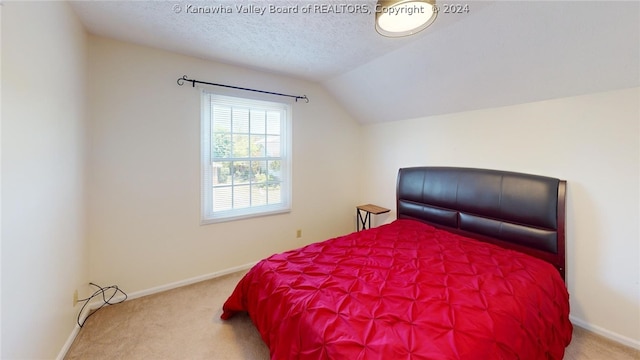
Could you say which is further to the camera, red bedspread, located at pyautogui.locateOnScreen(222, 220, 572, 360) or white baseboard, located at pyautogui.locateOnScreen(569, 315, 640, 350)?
white baseboard, located at pyautogui.locateOnScreen(569, 315, 640, 350)

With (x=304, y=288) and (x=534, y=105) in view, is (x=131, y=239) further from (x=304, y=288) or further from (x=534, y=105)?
(x=534, y=105)

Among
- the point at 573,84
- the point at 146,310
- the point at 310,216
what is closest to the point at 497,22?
the point at 573,84

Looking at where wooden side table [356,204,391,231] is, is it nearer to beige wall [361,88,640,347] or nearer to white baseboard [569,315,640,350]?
beige wall [361,88,640,347]

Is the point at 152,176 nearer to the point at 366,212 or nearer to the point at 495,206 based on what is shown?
the point at 366,212

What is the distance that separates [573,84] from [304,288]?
247cm

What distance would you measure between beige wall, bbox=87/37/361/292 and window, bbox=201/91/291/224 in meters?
0.11

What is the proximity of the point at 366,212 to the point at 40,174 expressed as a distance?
3.23 metres

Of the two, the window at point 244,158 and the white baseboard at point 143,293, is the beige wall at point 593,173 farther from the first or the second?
the white baseboard at point 143,293

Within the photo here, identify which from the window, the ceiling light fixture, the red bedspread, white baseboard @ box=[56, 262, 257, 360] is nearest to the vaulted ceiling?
the ceiling light fixture

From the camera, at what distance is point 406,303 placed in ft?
4.51

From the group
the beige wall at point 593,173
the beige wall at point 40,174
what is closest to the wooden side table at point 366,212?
the beige wall at point 593,173

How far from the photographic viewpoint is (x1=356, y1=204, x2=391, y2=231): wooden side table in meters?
3.46

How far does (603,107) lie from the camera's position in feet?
6.16

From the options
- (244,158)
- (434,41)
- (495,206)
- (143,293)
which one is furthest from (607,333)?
(143,293)
